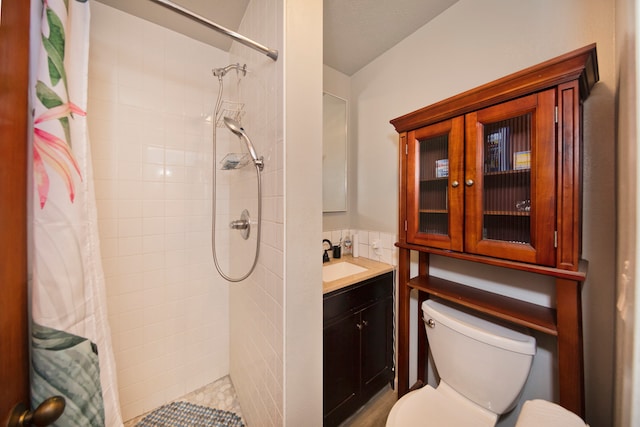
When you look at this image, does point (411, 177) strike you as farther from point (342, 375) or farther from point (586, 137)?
point (342, 375)

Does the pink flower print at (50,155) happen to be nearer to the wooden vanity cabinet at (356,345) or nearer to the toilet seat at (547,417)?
the wooden vanity cabinet at (356,345)

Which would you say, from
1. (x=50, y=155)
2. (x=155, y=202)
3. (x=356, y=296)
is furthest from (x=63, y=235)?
(x=356, y=296)

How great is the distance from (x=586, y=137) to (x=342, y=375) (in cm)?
165

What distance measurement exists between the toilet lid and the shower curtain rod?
67.5 inches

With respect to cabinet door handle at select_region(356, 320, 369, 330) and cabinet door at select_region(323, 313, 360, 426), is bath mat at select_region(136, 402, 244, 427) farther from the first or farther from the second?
cabinet door handle at select_region(356, 320, 369, 330)

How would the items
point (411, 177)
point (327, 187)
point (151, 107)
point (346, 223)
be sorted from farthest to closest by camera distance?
1. point (346, 223)
2. point (327, 187)
3. point (151, 107)
4. point (411, 177)

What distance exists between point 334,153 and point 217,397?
6.89 ft

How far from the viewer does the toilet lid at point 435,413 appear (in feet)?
3.15

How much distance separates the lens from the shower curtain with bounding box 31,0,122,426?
0.48 metres

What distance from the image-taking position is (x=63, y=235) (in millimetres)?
517

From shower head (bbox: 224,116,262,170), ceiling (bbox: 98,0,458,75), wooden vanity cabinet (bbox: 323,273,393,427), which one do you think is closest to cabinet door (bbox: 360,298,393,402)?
wooden vanity cabinet (bbox: 323,273,393,427)

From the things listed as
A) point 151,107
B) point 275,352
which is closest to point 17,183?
point 275,352

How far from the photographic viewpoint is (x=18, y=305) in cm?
45

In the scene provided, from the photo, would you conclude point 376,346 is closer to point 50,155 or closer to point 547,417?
point 547,417
